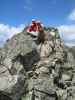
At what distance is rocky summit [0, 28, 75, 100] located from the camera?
25.1 m

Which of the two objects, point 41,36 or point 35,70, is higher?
point 41,36

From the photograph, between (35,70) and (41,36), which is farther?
(41,36)

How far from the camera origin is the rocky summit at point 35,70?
25.1 meters

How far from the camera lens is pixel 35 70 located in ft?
88.9

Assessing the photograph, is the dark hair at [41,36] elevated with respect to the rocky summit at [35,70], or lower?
elevated

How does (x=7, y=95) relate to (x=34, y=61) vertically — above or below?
below

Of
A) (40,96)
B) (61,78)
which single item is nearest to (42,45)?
(61,78)

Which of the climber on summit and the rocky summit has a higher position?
the climber on summit

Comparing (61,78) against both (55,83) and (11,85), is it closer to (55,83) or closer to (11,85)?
(55,83)

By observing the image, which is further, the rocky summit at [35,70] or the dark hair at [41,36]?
the dark hair at [41,36]

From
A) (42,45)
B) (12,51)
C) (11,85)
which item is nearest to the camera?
(11,85)

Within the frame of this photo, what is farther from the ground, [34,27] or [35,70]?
[34,27]

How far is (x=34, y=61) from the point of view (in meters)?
27.3

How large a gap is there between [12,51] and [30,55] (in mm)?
1713
